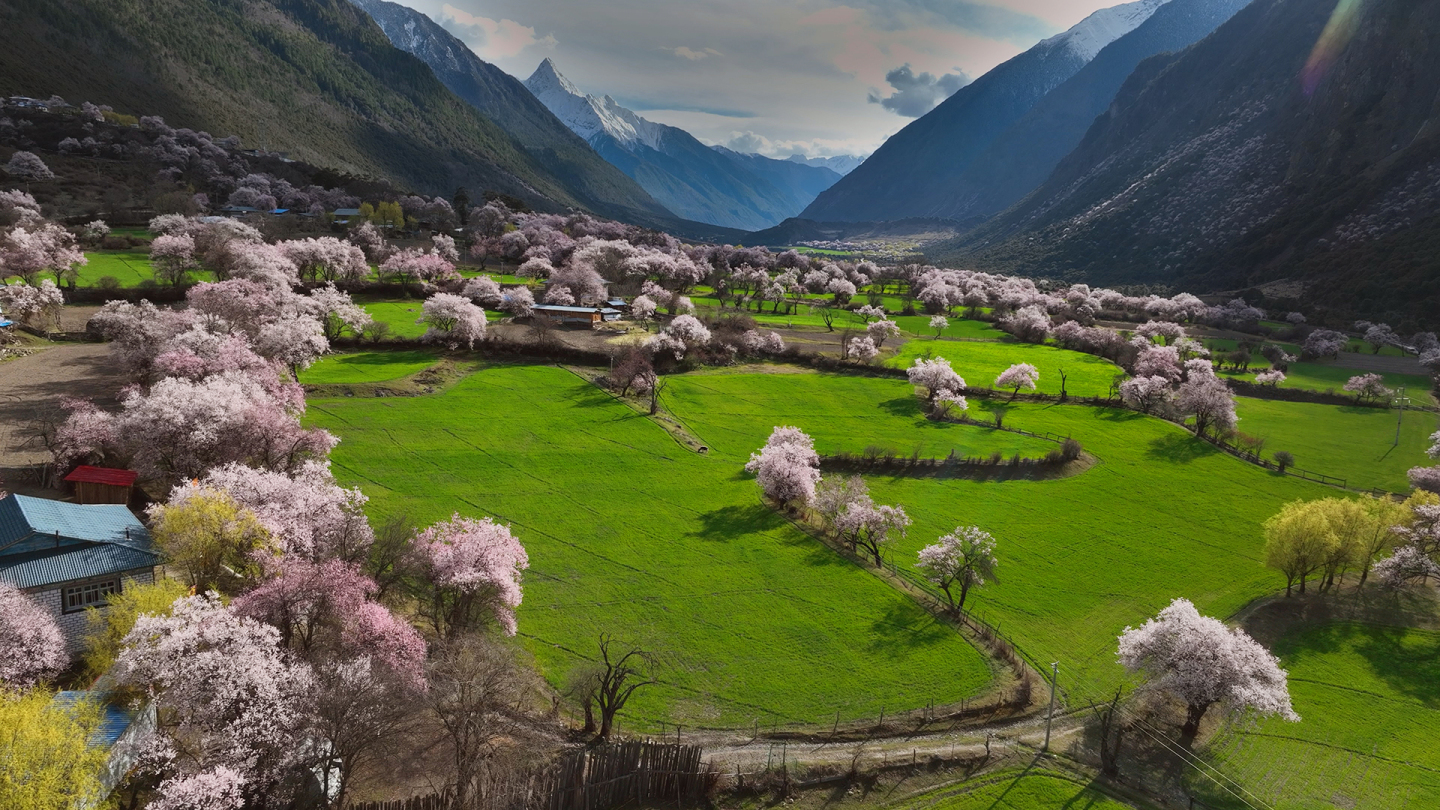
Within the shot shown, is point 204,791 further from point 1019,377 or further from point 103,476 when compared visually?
point 1019,377

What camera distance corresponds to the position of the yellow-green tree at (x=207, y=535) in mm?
30688

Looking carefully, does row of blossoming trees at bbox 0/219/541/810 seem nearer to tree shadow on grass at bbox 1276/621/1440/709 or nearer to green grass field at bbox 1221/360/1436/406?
tree shadow on grass at bbox 1276/621/1440/709

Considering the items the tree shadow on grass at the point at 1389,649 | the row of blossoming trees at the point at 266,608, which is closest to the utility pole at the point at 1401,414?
the tree shadow on grass at the point at 1389,649

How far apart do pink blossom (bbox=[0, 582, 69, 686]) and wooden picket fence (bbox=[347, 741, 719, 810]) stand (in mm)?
13552

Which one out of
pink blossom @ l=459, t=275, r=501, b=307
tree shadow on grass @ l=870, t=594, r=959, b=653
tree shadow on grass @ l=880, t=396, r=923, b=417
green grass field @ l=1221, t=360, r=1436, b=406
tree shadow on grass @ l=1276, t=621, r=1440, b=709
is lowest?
tree shadow on grass @ l=870, t=594, r=959, b=653

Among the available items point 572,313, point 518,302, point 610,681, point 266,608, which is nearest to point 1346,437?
point 610,681

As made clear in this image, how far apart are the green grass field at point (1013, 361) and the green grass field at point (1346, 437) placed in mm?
19034

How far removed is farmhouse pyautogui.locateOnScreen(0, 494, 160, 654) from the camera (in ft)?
92.1

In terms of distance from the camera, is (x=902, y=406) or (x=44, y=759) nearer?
(x=44, y=759)

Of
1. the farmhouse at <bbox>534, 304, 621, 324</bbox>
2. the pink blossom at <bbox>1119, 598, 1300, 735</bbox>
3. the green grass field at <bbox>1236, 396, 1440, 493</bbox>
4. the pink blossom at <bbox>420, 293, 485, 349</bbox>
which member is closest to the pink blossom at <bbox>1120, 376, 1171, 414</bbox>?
the green grass field at <bbox>1236, 396, 1440, 493</bbox>

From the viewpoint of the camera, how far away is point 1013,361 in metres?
117

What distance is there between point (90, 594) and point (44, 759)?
12057 millimetres

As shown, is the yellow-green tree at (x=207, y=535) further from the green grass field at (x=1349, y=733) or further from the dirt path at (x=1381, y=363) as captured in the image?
the dirt path at (x=1381, y=363)

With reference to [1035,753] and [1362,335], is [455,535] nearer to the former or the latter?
[1035,753]
